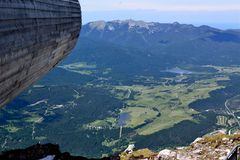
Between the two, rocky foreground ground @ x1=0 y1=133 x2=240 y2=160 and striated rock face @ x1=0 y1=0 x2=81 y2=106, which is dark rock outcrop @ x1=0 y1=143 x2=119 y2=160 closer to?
rocky foreground ground @ x1=0 y1=133 x2=240 y2=160

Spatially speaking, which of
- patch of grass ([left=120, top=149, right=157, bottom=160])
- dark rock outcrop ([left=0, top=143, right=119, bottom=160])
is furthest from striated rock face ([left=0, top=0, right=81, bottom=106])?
patch of grass ([left=120, top=149, right=157, bottom=160])

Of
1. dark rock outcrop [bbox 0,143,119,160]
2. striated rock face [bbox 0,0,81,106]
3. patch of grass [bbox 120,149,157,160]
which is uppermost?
striated rock face [bbox 0,0,81,106]

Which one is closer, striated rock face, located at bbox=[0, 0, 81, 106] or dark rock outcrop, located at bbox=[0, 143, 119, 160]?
striated rock face, located at bbox=[0, 0, 81, 106]

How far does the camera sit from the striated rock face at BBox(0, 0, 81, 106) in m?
17.1

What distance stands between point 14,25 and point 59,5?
9611 mm

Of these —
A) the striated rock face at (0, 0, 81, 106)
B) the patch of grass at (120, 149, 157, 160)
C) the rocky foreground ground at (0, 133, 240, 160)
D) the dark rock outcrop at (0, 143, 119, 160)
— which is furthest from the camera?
the patch of grass at (120, 149, 157, 160)

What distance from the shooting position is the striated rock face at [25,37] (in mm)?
17141

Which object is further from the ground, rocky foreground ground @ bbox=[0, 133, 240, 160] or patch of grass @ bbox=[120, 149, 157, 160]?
rocky foreground ground @ bbox=[0, 133, 240, 160]

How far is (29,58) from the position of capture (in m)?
21.1

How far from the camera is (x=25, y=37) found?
19016 mm

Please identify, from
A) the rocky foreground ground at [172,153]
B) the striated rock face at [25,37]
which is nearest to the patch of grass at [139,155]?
the rocky foreground ground at [172,153]

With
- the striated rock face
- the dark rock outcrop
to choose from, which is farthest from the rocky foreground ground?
the striated rock face

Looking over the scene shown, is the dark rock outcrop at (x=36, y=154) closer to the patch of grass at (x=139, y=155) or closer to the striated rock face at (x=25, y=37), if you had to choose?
the patch of grass at (x=139, y=155)

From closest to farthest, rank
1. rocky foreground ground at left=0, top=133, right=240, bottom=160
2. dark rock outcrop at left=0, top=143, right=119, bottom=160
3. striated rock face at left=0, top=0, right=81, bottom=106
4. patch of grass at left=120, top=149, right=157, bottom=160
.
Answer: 1. striated rock face at left=0, top=0, right=81, bottom=106
2. rocky foreground ground at left=0, top=133, right=240, bottom=160
3. dark rock outcrop at left=0, top=143, right=119, bottom=160
4. patch of grass at left=120, top=149, right=157, bottom=160
